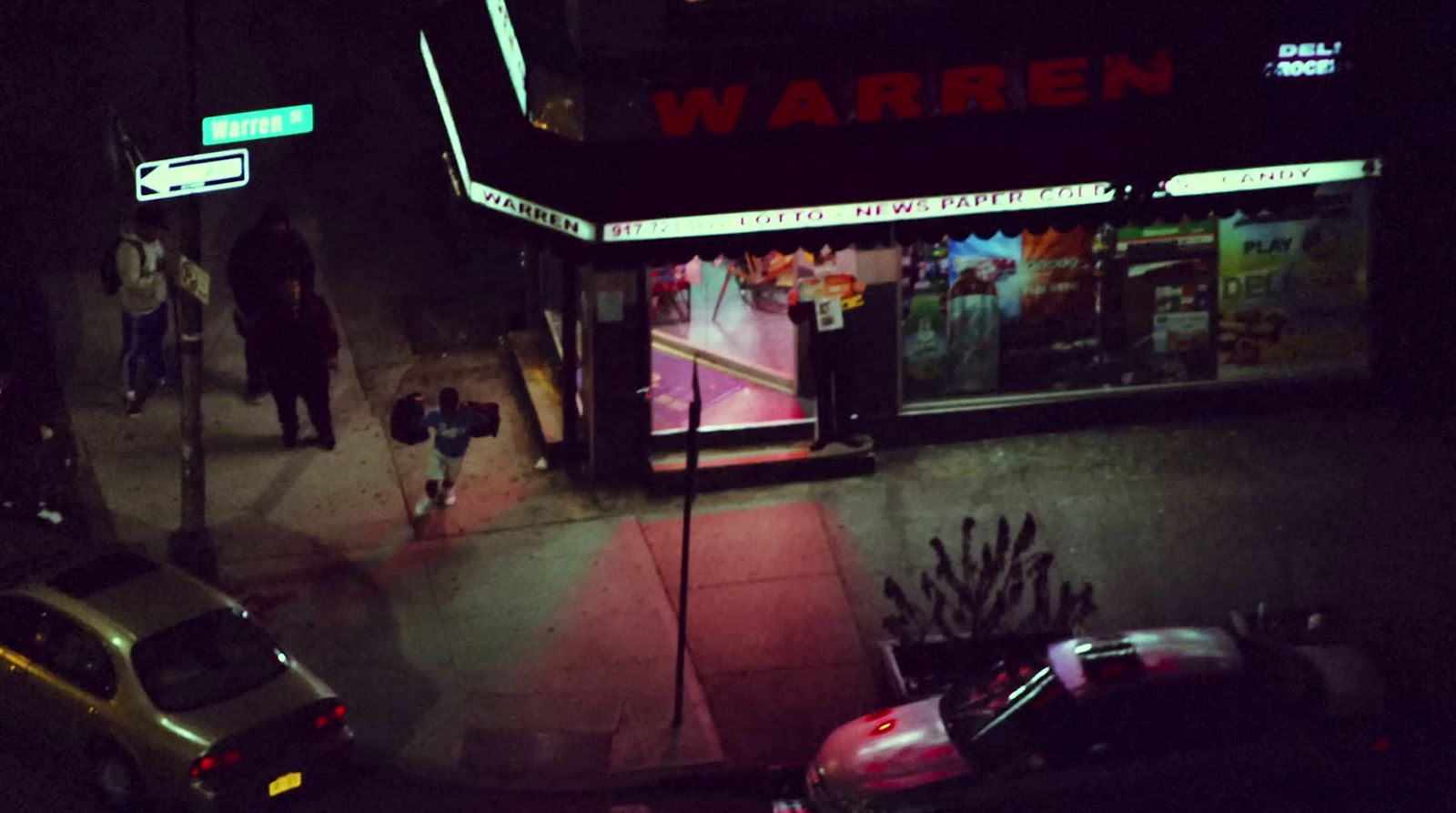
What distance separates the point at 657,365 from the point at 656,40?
405 cm

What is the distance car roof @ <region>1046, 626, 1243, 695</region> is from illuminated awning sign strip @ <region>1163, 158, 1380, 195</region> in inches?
189

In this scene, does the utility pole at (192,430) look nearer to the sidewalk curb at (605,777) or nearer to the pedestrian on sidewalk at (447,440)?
the pedestrian on sidewalk at (447,440)

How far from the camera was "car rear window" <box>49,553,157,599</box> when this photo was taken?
12055 millimetres

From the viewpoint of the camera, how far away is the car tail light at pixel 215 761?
36.4 ft

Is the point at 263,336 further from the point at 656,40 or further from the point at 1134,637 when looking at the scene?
the point at 1134,637

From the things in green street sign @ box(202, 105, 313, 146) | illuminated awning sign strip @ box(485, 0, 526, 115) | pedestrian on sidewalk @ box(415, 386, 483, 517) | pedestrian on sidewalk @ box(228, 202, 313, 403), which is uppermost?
illuminated awning sign strip @ box(485, 0, 526, 115)

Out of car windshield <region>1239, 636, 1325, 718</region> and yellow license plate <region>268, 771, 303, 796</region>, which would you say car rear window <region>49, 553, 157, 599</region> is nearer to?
yellow license plate <region>268, 771, 303, 796</region>

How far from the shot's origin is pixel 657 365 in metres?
17.4

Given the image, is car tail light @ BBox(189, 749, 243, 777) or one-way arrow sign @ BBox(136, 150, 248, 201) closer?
car tail light @ BBox(189, 749, 243, 777)

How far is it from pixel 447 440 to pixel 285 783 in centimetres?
426

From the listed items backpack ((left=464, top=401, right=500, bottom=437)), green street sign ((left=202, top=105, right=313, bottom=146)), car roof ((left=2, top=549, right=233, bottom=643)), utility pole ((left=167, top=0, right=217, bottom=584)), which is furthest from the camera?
backpack ((left=464, top=401, right=500, bottom=437))

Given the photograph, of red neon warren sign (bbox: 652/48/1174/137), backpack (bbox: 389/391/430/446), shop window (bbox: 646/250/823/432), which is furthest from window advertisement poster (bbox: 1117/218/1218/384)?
backpack (bbox: 389/391/430/446)

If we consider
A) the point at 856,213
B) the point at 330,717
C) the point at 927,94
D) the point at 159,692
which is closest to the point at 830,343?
the point at 856,213

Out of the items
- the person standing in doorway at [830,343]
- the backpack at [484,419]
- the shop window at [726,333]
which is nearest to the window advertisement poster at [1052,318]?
the person standing in doorway at [830,343]
